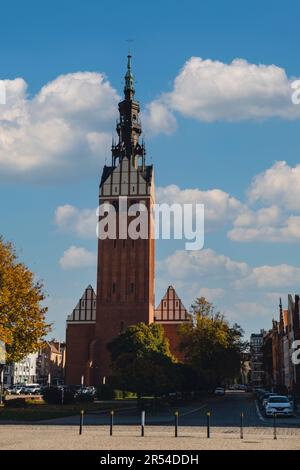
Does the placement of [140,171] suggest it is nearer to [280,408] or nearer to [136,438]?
[280,408]

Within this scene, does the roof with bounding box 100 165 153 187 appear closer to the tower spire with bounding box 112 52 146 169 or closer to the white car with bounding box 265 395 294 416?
the tower spire with bounding box 112 52 146 169

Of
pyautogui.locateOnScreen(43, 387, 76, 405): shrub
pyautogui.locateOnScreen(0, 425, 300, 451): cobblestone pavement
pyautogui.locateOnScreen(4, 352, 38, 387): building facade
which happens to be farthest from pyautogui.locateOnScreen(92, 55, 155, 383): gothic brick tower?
pyautogui.locateOnScreen(0, 425, 300, 451): cobblestone pavement

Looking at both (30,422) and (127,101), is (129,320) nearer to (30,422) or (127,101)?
(127,101)

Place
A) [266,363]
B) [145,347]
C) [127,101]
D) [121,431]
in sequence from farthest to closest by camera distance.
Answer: [266,363]
[127,101]
[145,347]
[121,431]

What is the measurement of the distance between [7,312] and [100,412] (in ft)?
29.8

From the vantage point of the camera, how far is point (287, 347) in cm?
8606

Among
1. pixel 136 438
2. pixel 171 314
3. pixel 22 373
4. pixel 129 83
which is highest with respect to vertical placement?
pixel 129 83

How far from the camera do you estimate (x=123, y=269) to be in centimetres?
8575

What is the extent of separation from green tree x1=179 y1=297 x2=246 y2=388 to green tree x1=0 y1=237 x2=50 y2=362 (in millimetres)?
31355

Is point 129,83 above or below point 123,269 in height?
above

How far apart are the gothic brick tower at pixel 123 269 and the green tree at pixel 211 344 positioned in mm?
11096

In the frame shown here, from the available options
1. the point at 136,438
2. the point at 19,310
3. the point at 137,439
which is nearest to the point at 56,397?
the point at 19,310

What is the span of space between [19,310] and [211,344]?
35.2m
